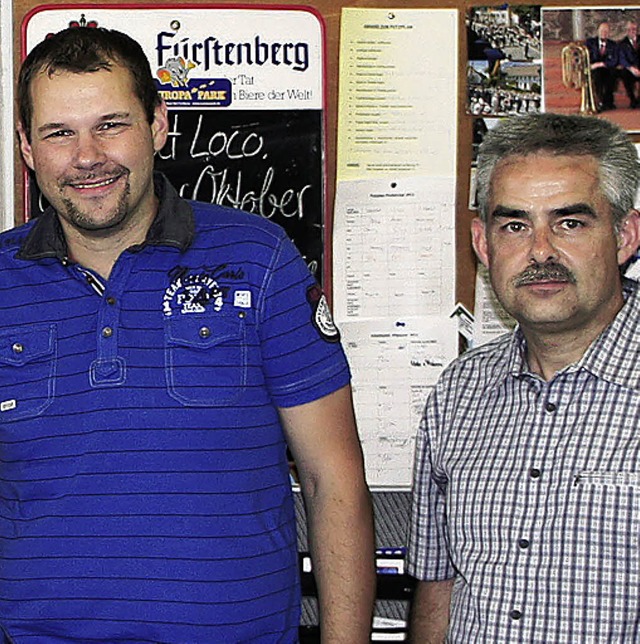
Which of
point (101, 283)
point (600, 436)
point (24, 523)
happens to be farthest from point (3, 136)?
point (600, 436)

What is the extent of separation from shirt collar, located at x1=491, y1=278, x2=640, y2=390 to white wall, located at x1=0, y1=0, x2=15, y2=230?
1070 mm

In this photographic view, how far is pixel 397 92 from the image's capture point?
2.19 metres

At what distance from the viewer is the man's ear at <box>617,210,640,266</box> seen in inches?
67.1

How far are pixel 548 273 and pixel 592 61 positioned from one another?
2.27 ft

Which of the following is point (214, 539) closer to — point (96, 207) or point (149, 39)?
point (96, 207)

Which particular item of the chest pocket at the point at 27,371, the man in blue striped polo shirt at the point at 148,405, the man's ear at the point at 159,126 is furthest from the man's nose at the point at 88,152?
the chest pocket at the point at 27,371

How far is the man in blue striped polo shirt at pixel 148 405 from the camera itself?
→ 163cm

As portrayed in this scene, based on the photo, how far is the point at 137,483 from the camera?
1.63 m

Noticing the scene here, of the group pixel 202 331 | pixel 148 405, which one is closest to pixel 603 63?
pixel 202 331

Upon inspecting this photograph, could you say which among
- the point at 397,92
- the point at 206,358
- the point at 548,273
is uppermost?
the point at 397,92

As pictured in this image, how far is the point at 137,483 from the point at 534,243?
670mm

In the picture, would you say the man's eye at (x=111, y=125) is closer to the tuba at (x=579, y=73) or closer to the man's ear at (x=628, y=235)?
the man's ear at (x=628, y=235)

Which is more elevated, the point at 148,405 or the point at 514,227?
the point at 514,227

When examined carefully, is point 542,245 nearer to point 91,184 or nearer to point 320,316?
point 320,316
